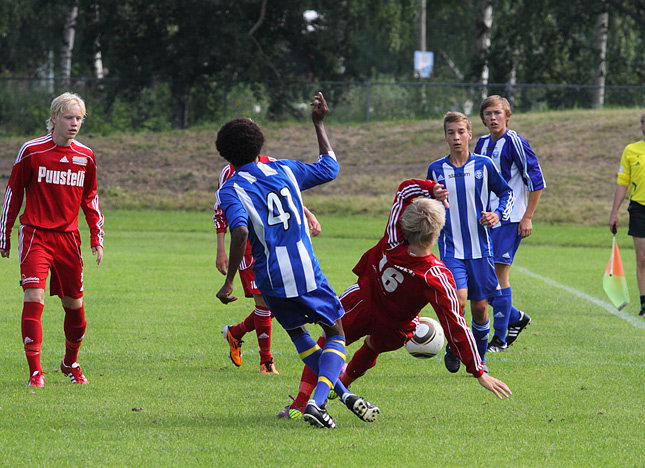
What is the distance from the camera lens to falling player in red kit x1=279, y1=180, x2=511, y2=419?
4895mm

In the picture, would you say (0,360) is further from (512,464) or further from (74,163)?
(512,464)

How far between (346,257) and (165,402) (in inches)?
386

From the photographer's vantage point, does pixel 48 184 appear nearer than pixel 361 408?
No

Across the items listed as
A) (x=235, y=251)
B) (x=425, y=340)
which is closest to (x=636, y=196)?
(x=425, y=340)

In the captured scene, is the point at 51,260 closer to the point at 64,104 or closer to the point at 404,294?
the point at 64,104

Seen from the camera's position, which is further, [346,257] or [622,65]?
[622,65]

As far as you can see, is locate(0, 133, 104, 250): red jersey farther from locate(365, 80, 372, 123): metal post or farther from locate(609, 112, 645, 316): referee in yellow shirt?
locate(365, 80, 372, 123): metal post

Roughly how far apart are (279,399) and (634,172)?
566cm

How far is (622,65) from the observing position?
39969 mm

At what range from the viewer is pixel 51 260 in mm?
6195

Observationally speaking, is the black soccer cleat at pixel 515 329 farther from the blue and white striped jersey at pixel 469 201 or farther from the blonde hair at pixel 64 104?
the blonde hair at pixel 64 104

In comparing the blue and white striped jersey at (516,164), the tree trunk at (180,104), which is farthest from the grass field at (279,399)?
the tree trunk at (180,104)

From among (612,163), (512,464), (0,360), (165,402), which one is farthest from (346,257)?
(612,163)

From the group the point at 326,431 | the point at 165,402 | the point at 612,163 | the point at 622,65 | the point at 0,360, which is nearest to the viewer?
the point at 326,431
